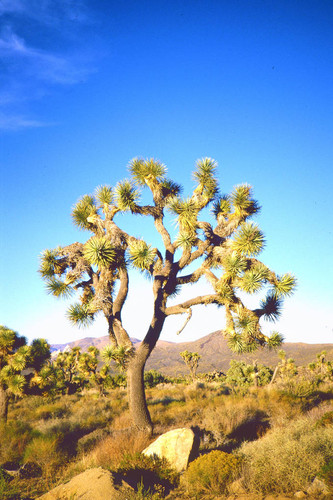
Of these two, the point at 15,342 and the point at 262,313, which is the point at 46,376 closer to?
the point at 15,342

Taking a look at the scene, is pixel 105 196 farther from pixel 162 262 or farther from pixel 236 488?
pixel 236 488

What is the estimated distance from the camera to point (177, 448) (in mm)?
6602

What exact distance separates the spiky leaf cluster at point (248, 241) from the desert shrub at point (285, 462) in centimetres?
480

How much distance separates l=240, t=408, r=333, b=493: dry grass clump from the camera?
5.25 meters

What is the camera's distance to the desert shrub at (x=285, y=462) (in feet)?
17.2

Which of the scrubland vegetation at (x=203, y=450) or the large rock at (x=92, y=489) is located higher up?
the large rock at (x=92, y=489)

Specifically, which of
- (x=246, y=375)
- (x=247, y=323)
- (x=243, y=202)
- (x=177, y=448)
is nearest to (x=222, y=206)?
(x=243, y=202)

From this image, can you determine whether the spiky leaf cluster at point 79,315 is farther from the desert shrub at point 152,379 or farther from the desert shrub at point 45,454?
the desert shrub at point 152,379

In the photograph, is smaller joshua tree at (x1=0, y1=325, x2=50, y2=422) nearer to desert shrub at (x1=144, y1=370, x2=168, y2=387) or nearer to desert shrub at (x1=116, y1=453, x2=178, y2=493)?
desert shrub at (x1=116, y1=453, x2=178, y2=493)

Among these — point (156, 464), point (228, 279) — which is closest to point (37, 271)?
point (228, 279)

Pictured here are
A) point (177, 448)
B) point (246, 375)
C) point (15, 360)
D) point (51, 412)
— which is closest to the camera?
point (177, 448)

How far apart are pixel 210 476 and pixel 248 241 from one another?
5960mm

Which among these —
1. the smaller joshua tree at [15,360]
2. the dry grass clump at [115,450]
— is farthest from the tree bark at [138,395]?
the smaller joshua tree at [15,360]

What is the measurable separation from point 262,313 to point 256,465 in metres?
4.24
